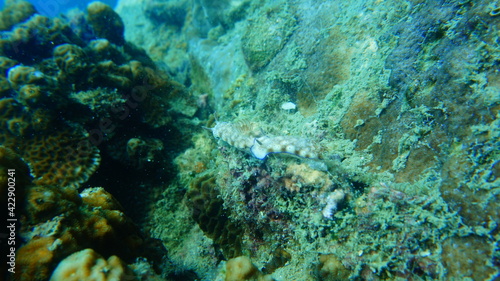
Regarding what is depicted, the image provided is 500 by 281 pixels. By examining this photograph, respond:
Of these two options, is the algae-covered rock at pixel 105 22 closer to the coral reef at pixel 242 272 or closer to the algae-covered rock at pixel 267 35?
the algae-covered rock at pixel 267 35

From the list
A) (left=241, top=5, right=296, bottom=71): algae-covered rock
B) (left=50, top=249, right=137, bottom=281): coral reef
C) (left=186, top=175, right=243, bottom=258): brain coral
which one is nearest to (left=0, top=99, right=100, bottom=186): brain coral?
(left=186, top=175, right=243, bottom=258): brain coral

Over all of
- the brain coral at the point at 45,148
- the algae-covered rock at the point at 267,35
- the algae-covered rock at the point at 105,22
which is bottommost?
the algae-covered rock at the point at 267,35

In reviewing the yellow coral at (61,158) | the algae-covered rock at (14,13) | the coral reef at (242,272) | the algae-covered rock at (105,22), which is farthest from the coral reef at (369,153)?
the algae-covered rock at (14,13)

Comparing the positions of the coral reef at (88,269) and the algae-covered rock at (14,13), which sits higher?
the algae-covered rock at (14,13)

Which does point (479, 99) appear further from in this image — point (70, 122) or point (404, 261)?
point (70, 122)

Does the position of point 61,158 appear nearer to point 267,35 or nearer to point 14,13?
point 267,35

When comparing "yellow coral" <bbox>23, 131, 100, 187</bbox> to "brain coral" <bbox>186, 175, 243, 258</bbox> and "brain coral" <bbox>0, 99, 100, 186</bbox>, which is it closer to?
"brain coral" <bbox>0, 99, 100, 186</bbox>

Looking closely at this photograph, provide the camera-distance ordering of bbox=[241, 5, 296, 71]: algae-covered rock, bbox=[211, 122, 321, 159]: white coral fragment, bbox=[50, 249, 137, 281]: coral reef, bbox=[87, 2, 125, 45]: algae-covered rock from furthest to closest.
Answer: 1. bbox=[87, 2, 125, 45]: algae-covered rock
2. bbox=[241, 5, 296, 71]: algae-covered rock
3. bbox=[211, 122, 321, 159]: white coral fragment
4. bbox=[50, 249, 137, 281]: coral reef

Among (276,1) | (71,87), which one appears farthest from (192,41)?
(71,87)
